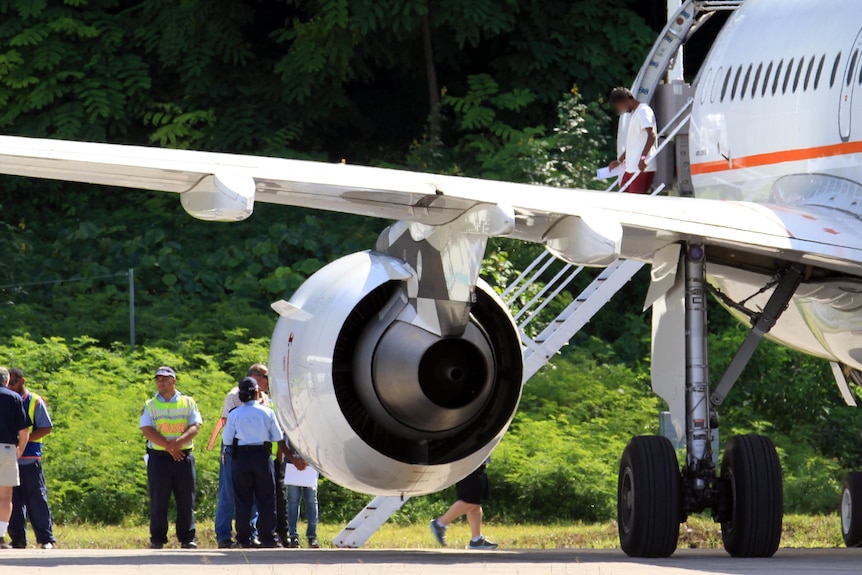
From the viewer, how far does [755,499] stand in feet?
38.3

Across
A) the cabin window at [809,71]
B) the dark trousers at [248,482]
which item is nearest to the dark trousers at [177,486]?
the dark trousers at [248,482]

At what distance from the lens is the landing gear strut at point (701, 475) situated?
11.7 meters

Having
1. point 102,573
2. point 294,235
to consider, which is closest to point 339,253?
point 294,235

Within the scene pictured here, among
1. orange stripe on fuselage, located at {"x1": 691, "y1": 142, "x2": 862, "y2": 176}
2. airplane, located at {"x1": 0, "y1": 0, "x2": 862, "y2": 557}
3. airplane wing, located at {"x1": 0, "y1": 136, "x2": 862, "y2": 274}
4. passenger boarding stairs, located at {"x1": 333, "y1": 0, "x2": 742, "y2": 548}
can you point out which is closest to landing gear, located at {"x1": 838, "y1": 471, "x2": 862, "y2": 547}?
airplane, located at {"x1": 0, "y1": 0, "x2": 862, "y2": 557}

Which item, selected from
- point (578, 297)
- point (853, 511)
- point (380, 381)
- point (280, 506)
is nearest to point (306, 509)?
point (280, 506)

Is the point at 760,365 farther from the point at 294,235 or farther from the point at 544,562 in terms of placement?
the point at 544,562

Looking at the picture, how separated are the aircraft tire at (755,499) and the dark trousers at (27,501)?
741cm

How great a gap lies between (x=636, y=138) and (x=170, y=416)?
517 centimetres

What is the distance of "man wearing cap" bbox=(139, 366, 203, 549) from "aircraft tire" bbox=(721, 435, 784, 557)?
6.36 meters

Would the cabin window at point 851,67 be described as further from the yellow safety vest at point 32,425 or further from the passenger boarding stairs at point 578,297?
the yellow safety vest at point 32,425

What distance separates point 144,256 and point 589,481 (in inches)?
376

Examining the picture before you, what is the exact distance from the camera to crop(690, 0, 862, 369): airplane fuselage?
12.1 m

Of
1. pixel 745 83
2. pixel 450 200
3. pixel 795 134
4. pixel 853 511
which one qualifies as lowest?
pixel 853 511

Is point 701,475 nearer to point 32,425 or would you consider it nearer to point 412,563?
point 412,563
